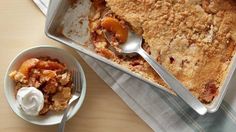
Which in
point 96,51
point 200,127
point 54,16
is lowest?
point 200,127

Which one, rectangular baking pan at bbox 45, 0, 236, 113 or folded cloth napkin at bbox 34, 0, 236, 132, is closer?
rectangular baking pan at bbox 45, 0, 236, 113

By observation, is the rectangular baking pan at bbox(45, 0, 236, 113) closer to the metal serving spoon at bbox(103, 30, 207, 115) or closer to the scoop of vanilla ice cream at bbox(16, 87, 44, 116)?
the metal serving spoon at bbox(103, 30, 207, 115)

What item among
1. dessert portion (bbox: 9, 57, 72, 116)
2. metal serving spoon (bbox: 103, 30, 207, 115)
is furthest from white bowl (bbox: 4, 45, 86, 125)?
metal serving spoon (bbox: 103, 30, 207, 115)

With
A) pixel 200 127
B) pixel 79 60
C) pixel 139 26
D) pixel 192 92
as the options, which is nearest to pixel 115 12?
pixel 139 26

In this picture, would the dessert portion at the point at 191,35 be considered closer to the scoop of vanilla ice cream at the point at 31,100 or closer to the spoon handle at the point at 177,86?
the spoon handle at the point at 177,86

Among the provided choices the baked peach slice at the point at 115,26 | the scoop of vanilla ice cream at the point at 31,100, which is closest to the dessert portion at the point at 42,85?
the scoop of vanilla ice cream at the point at 31,100

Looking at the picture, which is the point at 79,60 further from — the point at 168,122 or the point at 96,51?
the point at 168,122
